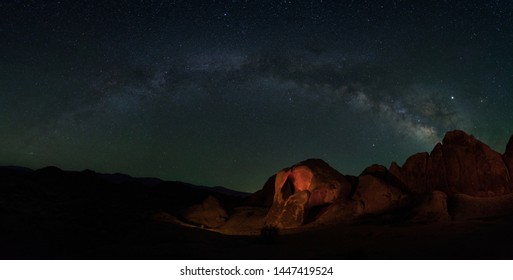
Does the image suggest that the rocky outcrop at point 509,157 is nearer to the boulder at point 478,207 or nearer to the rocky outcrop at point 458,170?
the rocky outcrop at point 458,170

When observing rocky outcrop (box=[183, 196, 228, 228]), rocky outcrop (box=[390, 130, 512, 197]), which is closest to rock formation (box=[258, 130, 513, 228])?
rocky outcrop (box=[390, 130, 512, 197])

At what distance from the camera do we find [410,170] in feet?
82.0

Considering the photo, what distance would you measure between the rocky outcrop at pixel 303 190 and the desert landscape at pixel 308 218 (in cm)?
7

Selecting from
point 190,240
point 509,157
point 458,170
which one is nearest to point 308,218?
point 190,240

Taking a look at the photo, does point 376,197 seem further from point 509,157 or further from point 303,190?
point 509,157

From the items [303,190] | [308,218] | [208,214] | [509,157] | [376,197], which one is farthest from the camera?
[208,214]

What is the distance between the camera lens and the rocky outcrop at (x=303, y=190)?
20.7 m

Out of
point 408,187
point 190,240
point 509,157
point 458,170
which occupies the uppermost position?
point 509,157

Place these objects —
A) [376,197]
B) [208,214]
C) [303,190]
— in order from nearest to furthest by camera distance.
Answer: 1. [376,197]
2. [303,190]
3. [208,214]

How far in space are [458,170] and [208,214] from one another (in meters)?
18.0

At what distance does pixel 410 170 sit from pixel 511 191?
6065 millimetres

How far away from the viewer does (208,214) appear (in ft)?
85.1
